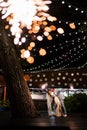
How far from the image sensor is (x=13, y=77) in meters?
8.80

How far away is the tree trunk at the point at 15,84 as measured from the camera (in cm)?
878

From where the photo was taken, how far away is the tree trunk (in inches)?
346

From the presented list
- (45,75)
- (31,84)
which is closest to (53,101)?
(31,84)

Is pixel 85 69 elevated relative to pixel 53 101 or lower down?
elevated

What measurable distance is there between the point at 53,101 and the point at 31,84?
17095 millimetres

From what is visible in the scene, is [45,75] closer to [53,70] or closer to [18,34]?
[53,70]

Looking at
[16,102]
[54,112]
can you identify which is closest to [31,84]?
[54,112]

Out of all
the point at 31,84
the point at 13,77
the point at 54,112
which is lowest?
the point at 54,112

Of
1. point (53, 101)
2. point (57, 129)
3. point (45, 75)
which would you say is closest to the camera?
point (57, 129)

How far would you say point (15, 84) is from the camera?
8766 millimetres

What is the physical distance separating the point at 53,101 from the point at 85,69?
20188 millimetres

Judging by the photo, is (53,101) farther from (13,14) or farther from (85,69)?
(85,69)

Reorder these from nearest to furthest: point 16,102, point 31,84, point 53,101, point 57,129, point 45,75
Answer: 1. point 57,129
2. point 16,102
3. point 53,101
4. point 31,84
5. point 45,75

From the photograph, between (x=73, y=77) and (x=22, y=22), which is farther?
(x=73, y=77)
